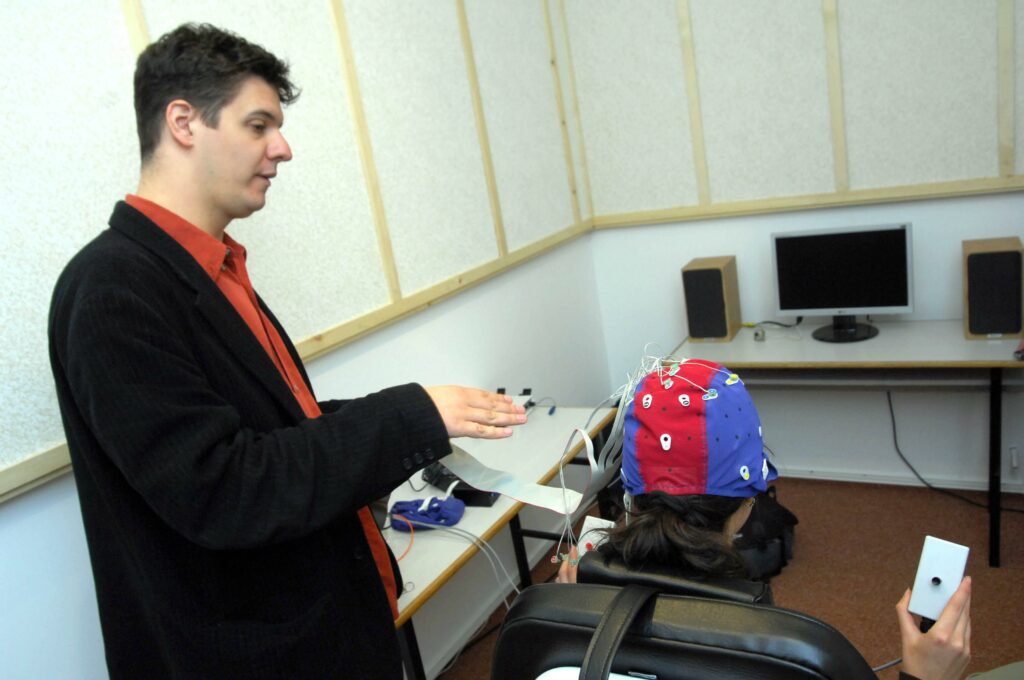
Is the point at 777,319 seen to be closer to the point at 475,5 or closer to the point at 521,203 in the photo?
the point at 521,203

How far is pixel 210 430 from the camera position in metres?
0.92

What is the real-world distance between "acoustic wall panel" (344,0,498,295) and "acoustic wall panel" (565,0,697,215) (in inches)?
35.5

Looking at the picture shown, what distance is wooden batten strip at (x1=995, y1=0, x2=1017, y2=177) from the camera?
101 inches

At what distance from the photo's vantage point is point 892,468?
125 inches

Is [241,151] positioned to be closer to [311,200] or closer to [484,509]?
[311,200]

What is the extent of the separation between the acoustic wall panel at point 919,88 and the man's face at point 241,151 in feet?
8.16

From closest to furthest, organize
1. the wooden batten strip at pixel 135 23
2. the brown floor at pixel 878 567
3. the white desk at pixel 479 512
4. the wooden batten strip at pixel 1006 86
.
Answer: the wooden batten strip at pixel 135 23, the white desk at pixel 479 512, the brown floor at pixel 878 567, the wooden batten strip at pixel 1006 86

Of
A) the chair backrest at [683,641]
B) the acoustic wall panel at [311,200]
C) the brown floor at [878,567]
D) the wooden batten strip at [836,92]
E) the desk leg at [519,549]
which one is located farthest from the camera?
the wooden batten strip at [836,92]

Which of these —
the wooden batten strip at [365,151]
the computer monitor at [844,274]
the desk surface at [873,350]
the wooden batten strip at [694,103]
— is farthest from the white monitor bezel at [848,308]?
the wooden batten strip at [365,151]

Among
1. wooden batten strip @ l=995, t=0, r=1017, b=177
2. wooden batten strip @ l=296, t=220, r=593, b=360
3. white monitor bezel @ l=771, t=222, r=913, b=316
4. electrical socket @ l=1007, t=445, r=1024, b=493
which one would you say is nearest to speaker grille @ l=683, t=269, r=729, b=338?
white monitor bezel @ l=771, t=222, r=913, b=316

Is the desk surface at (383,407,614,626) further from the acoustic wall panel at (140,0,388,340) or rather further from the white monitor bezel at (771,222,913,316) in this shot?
the white monitor bezel at (771,222,913,316)

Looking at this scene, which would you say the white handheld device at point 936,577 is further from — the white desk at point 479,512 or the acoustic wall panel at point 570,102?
the acoustic wall panel at point 570,102

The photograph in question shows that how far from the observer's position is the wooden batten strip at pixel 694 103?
307cm

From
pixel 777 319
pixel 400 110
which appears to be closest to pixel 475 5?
pixel 400 110
